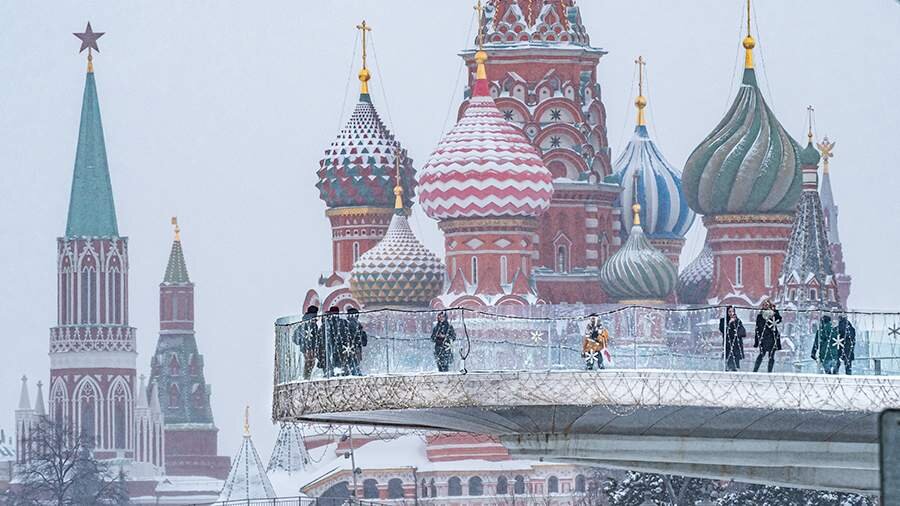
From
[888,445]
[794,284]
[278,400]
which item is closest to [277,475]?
[794,284]

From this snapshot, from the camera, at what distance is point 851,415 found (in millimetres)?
52188

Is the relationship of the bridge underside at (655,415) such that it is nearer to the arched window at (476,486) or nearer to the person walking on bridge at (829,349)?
the person walking on bridge at (829,349)

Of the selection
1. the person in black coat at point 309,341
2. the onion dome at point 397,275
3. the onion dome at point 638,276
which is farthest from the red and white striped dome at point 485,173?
the person in black coat at point 309,341

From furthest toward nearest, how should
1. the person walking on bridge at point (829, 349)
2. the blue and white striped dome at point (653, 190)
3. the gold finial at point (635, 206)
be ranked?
→ the blue and white striped dome at point (653, 190) → the gold finial at point (635, 206) → the person walking on bridge at point (829, 349)

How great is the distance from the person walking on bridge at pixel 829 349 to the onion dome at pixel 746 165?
80972 millimetres

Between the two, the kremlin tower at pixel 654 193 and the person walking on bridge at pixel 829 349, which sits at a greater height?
the kremlin tower at pixel 654 193

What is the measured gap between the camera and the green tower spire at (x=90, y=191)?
19088 cm

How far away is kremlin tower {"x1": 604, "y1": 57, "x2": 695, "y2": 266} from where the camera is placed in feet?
462

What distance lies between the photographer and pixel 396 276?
132m

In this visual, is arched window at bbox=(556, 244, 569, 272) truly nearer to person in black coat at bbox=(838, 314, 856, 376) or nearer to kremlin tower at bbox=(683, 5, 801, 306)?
kremlin tower at bbox=(683, 5, 801, 306)

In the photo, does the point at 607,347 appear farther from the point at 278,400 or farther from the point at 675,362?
the point at 278,400

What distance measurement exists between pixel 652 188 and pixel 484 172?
14671 mm

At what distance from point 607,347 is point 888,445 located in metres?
19.2

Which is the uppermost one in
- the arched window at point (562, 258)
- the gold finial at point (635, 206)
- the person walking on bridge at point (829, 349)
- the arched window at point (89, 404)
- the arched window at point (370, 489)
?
the gold finial at point (635, 206)
